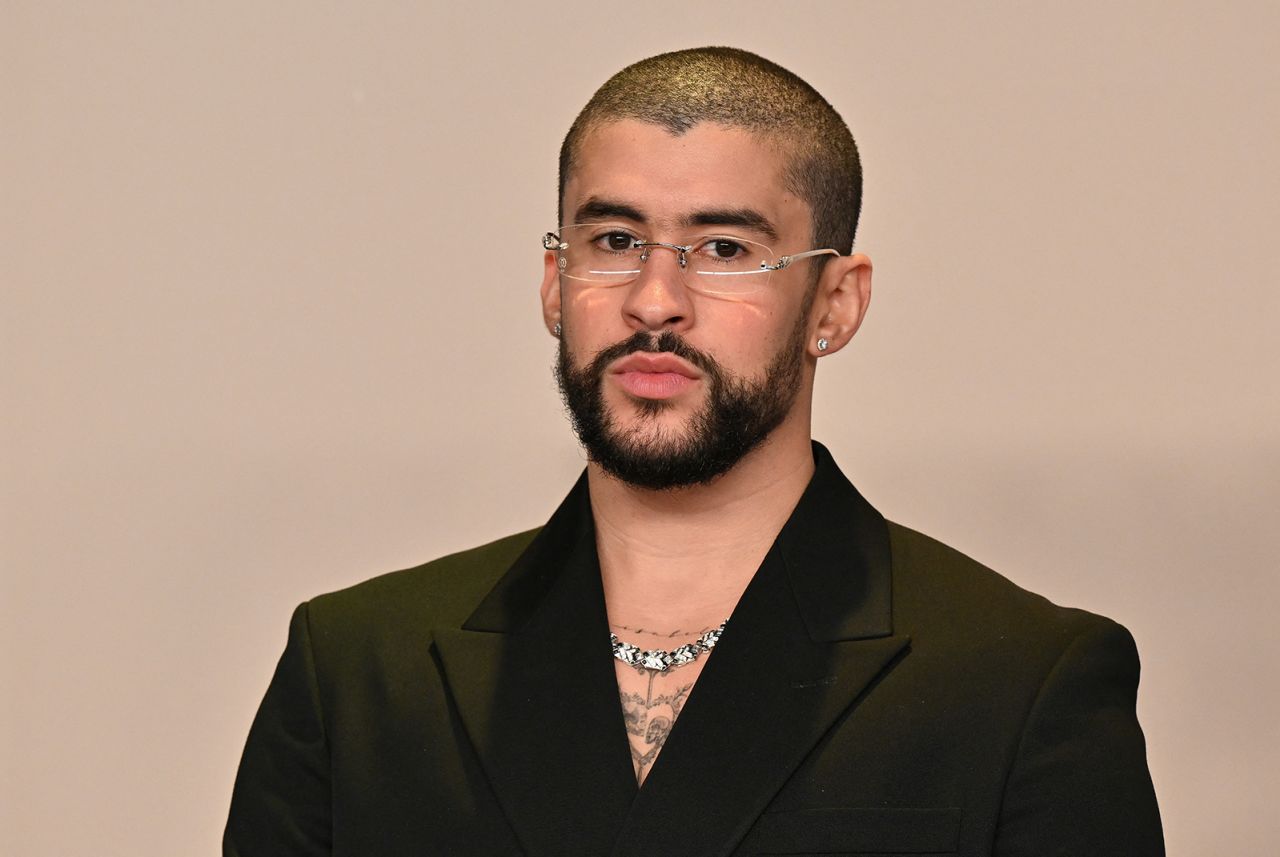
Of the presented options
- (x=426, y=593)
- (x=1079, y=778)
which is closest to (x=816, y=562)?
(x=1079, y=778)

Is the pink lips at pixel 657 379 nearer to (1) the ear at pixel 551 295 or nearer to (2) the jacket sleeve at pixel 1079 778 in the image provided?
(1) the ear at pixel 551 295

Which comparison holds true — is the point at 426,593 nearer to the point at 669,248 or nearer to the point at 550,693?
the point at 550,693

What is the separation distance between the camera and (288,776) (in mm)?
3314

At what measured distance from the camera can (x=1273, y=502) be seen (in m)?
4.45

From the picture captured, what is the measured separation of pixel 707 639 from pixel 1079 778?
56 centimetres

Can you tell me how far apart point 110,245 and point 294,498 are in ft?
2.15

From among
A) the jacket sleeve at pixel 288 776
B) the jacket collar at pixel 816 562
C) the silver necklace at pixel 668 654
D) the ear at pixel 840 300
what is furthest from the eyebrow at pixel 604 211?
the jacket sleeve at pixel 288 776

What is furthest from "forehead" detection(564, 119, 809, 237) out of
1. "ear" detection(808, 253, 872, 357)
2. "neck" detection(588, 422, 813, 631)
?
"neck" detection(588, 422, 813, 631)

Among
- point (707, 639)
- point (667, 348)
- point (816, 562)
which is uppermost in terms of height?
point (667, 348)

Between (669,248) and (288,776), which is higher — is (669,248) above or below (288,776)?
above

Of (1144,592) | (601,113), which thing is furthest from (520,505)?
(601,113)

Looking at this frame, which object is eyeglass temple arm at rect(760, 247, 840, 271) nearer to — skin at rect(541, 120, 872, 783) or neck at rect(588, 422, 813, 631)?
skin at rect(541, 120, 872, 783)

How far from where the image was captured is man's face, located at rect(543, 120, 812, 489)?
310 cm

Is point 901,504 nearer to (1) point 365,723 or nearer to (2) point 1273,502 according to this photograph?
(2) point 1273,502
